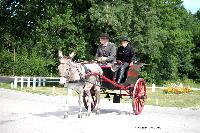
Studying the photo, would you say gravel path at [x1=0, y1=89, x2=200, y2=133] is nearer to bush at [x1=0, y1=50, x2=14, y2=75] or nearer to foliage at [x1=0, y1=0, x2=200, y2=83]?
foliage at [x1=0, y1=0, x2=200, y2=83]

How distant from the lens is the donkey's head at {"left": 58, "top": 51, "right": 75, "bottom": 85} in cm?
1409

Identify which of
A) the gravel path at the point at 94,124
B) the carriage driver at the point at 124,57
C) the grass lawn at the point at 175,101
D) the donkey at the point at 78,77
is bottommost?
the gravel path at the point at 94,124

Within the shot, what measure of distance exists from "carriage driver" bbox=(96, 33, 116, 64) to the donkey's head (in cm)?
186

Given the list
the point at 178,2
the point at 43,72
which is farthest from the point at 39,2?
the point at 178,2

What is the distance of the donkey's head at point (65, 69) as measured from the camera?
14086mm

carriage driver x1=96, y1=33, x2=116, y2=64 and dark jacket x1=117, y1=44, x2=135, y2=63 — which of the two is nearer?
carriage driver x1=96, y1=33, x2=116, y2=64

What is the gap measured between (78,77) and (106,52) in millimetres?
1963

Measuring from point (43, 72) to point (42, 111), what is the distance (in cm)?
4562

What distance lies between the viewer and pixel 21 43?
142 ft

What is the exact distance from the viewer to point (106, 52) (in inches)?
637

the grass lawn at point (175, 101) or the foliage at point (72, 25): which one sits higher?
the foliage at point (72, 25)

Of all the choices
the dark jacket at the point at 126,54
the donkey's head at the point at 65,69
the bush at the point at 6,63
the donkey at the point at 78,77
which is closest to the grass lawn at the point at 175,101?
the dark jacket at the point at 126,54

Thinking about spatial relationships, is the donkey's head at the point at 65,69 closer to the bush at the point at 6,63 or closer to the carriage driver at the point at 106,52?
the carriage driver at the point at 106,52

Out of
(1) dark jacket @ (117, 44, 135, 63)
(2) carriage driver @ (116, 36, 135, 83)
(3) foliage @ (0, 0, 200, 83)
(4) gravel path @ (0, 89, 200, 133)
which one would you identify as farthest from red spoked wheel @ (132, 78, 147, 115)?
(3) foliage @ (0, 0, 200, 83)
